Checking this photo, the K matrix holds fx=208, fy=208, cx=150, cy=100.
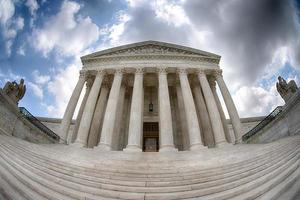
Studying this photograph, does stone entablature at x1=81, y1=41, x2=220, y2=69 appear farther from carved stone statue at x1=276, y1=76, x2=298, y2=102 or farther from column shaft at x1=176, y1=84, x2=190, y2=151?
carved stone statue at x1=276, y1=76, x2=298, y2=102

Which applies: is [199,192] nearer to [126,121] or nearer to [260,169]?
[260,169]

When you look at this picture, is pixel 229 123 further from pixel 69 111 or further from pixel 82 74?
pixel 69 111

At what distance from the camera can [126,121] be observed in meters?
28.8

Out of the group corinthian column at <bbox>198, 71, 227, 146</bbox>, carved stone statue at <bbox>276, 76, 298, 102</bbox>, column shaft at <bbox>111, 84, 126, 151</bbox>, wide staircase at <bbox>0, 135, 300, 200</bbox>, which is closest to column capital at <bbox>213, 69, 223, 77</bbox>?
corinthian column at <bbox>198, 71, 227, 146</bbox>

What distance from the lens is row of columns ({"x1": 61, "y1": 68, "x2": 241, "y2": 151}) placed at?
20.2 meters

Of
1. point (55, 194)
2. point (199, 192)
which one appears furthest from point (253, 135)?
point (55, 194)

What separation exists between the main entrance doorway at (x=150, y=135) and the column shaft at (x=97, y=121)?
6.45 metres

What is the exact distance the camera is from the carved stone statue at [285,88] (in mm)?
15328

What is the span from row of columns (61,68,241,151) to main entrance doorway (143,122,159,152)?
605 cm

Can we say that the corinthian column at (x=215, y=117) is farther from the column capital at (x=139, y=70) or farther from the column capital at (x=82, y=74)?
the column capital at (x=82, y=74)

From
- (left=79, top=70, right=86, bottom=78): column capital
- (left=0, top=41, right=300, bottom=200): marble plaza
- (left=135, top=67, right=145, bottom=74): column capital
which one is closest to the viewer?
(left=0, top=41, right=300, bottom=200): marble plaza

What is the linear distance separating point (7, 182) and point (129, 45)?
82.6 ft

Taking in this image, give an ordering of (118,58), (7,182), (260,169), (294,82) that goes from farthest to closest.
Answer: (118,58)
(294,82)
(260,169)
(7,182)

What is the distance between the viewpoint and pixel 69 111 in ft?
78.2
